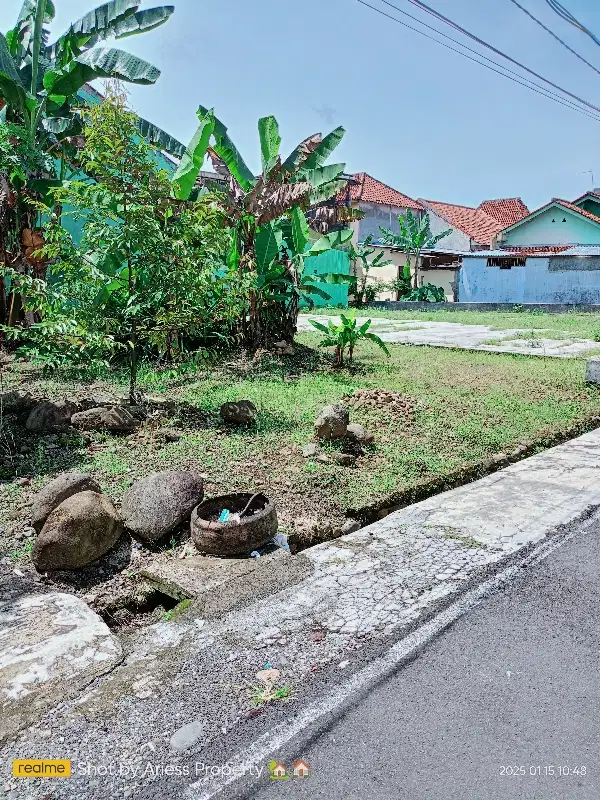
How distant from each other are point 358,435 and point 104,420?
2510 millimetres

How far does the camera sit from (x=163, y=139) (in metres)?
11.6

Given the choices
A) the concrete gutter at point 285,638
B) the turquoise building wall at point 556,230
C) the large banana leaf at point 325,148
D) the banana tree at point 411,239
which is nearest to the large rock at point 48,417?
the concrete gutter at point 285,638

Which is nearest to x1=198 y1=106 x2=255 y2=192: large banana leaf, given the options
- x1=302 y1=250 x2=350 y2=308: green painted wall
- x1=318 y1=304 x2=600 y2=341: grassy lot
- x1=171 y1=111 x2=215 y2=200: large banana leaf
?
x1=171 y1=111 x2=215 y2=200: large banana leaf

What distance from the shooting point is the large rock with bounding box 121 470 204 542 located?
14.1ft

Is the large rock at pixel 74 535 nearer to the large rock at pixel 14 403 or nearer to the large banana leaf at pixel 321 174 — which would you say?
the large rock at pixel 14 403

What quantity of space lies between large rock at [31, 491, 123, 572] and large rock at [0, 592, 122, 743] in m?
0.37

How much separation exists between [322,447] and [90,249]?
308cm

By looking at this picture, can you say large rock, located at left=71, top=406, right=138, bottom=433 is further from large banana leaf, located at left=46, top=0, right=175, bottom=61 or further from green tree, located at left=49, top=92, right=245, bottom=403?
large banana leaf, located at left=46, top=0, right=175, bottom=61

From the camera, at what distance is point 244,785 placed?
2.18 metres

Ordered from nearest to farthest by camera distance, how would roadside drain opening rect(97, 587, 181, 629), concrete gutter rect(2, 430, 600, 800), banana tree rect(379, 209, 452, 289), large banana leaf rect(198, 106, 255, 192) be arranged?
concrete gutter rect(2, 430, 600, 800) → roadside drain opening rect(97, 587, 181, 629) → large banana leaf rect(198, 106, 255, 192) → banana tree rect(379, 209, 452, 289)

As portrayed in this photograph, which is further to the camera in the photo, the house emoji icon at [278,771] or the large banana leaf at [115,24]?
the large banana leaf at [115,24]

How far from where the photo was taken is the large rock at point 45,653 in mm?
2643

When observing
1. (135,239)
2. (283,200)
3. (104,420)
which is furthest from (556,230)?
(104,420)

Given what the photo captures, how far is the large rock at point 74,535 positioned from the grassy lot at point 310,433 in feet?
1.64
